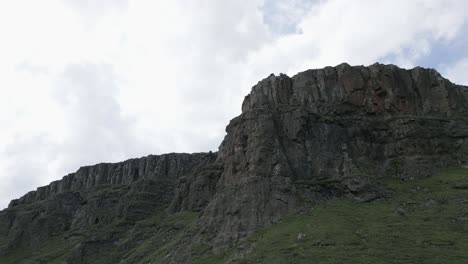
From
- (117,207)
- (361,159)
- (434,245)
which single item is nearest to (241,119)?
(361,159)

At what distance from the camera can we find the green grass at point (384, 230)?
216 ft

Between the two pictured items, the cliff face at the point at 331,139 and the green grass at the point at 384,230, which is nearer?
the green grass at the point at 384,230

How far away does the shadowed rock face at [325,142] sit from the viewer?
315 ft

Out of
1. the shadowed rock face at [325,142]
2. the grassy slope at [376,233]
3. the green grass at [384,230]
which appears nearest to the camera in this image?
the green grass at [384,230]

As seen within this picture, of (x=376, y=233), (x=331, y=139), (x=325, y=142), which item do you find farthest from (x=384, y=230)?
(x=331, y=139)

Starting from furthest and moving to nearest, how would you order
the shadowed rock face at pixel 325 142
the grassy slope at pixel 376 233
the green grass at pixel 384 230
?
the shadowed rock face at pixel 325 142 → the grassy slope at pixel 376 233 → the green grass at pixel 384 230

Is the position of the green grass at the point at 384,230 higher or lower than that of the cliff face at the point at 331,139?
lower

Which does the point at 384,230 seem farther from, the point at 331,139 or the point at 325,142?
the point at 331,139

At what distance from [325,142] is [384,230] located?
1463 inches

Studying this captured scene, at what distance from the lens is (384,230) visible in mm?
74938

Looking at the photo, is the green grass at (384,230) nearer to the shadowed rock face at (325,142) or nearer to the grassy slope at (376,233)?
the grassy slope at (376,233)

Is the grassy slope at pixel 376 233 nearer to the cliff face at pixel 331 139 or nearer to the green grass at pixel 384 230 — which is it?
the green grass at pixel 384 230

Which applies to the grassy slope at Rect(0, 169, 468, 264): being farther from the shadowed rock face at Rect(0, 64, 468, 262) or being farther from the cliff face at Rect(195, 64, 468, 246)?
the cliff face at Rect(195, 64, 468, 246)

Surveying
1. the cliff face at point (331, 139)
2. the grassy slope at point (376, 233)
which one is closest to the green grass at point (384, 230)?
the grassy slope at point (376, 233)
